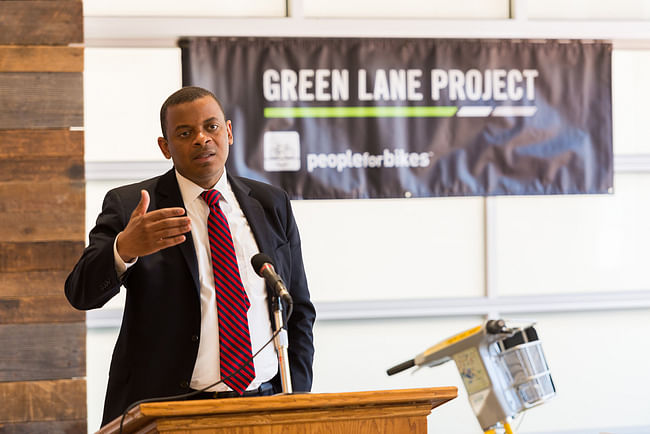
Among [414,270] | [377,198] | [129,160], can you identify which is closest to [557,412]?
[414,270]

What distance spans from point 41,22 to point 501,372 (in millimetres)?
2884

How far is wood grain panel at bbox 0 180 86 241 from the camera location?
396 centimetres

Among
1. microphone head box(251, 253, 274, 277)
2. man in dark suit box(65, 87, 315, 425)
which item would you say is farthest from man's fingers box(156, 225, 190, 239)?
man in dark suit box(65, 87, 315, 425)

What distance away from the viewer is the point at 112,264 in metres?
2.17

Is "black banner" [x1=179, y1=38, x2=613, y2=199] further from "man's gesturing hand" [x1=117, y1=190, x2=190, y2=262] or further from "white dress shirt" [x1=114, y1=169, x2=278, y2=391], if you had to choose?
"man's gesturing hand" [x1=117, y1=190, x2=190, y2=262]

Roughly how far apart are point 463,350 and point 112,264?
87 cm

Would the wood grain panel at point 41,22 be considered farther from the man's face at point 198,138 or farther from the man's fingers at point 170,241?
the man's fingers at point 170,241

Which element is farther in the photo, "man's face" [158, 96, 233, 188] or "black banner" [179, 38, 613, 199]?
"black banner" [179, 38, 613, 199]

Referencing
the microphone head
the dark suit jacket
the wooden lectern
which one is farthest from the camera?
the dark suit jacket

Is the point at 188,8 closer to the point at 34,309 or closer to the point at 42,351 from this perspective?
the point at 34,309

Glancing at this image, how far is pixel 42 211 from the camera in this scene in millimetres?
3975

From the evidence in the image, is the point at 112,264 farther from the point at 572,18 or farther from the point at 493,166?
the point at 572,18

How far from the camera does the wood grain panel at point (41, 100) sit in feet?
13.0

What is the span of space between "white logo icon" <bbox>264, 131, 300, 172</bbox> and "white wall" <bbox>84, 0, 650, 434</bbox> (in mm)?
205
